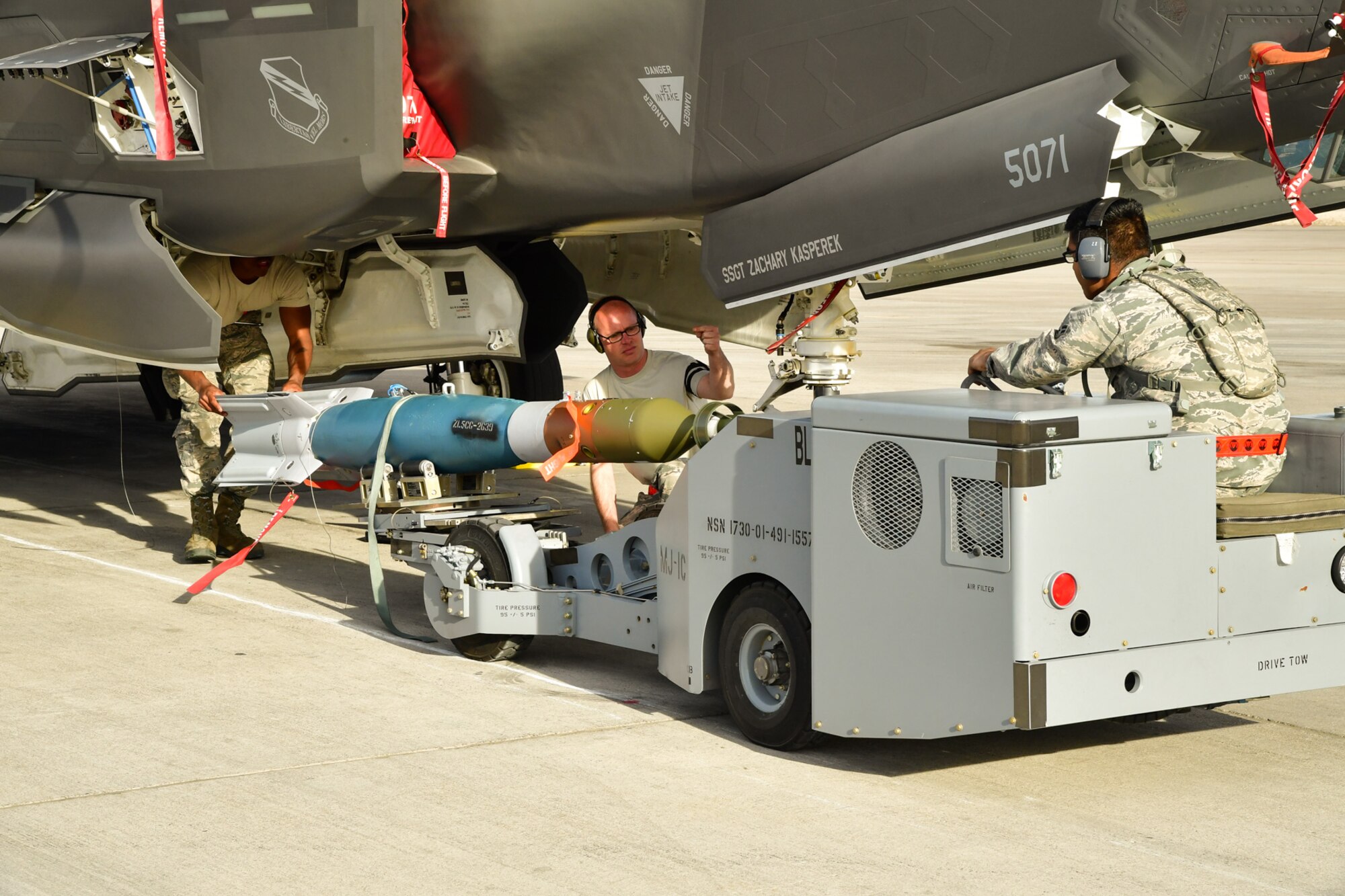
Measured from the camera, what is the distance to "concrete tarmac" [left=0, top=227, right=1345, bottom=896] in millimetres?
4840

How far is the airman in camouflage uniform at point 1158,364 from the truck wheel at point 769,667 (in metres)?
1.30

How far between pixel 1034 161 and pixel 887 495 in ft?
7.06

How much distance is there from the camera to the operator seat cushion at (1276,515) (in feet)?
18.5

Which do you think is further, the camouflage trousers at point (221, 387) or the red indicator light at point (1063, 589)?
the camouflage trousers at point (221, 387)

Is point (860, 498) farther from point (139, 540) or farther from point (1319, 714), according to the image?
point (139, 540)

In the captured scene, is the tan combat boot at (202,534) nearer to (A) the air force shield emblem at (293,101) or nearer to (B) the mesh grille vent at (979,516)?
(A) the air force shield emblem at (293,101)

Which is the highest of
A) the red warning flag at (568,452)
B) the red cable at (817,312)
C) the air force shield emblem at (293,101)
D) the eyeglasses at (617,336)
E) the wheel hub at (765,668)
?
the air force shield emblem at (293,101)

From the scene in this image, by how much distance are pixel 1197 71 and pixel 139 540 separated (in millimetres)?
7514

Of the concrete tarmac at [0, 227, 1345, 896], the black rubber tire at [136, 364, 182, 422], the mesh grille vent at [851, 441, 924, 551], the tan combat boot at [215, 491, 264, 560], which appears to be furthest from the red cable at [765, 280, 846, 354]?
the black rubber tire at [136, 364, 182, 422]

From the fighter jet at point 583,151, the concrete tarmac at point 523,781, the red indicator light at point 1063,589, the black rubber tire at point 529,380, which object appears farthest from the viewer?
the black rubber tire at point 529,380

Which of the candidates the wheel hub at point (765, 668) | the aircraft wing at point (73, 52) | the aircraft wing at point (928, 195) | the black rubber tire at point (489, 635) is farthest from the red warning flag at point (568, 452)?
the aircraft wing at point (73, 52)

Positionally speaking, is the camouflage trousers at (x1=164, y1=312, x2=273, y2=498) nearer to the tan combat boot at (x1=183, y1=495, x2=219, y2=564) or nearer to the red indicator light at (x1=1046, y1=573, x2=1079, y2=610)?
the tan combat boot at (x1=183, y1=495, x2=219, y2=564)

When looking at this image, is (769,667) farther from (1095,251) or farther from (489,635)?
(1095,251)

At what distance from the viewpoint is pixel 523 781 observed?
5750mm
